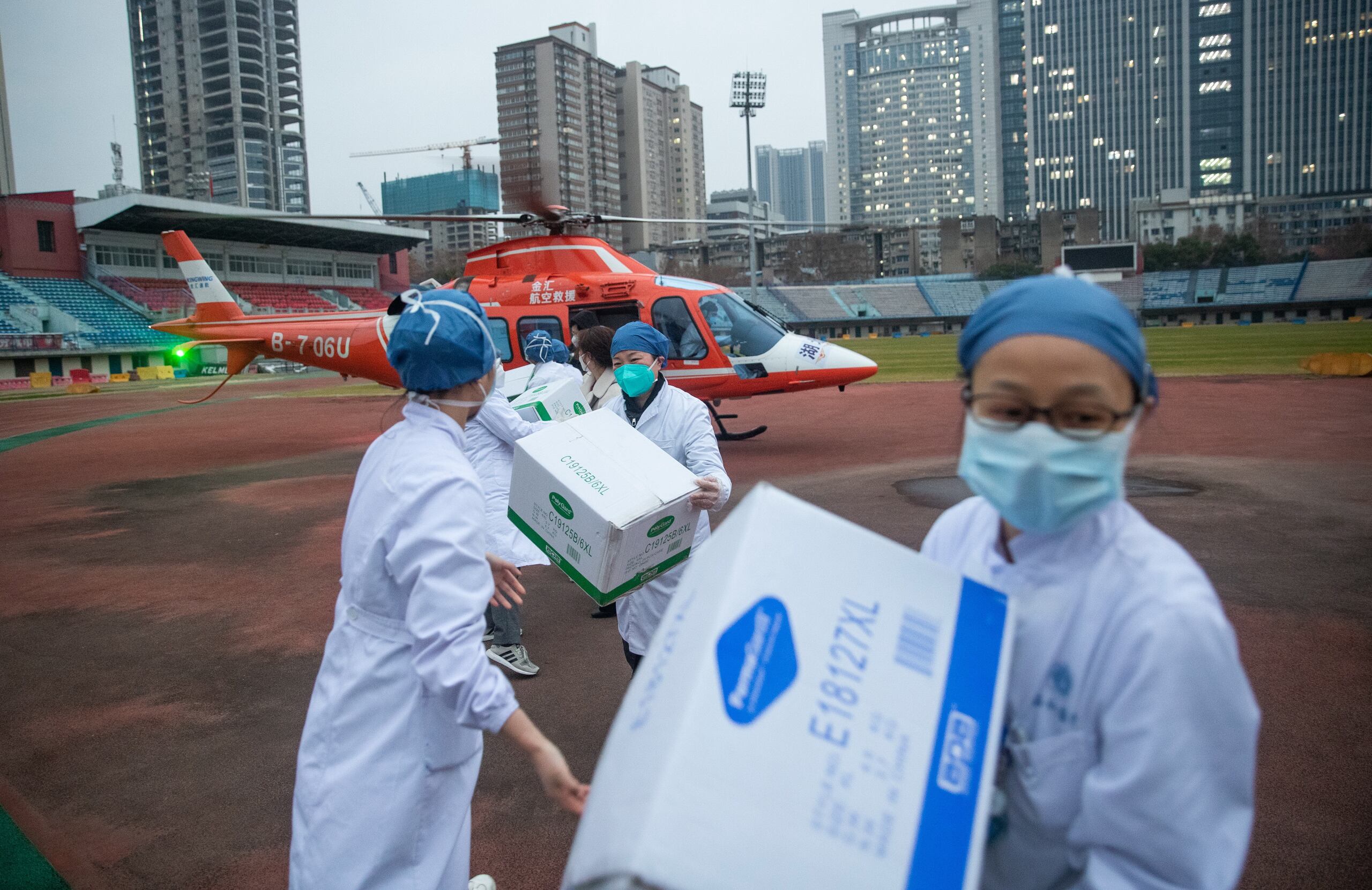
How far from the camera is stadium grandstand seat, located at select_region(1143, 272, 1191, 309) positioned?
64.3 metres

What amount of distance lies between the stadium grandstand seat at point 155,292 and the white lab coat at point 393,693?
54.9m

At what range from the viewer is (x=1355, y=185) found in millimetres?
121500

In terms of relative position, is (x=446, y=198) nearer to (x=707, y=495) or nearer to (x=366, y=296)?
(x=366, y=296)

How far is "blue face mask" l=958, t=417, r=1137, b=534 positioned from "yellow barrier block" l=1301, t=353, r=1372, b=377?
24.0 m

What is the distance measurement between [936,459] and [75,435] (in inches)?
774

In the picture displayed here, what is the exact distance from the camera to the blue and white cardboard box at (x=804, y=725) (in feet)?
3.44

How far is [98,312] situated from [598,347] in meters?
51.8

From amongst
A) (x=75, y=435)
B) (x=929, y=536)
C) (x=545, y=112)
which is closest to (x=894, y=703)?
(x=929, y=536)

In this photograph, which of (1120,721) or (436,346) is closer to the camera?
(1120,721)

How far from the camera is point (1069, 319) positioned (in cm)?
128

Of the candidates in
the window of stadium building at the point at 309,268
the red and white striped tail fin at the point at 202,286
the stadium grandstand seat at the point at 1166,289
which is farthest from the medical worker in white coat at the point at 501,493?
the stadium grandstand seat at the point at 1166,289

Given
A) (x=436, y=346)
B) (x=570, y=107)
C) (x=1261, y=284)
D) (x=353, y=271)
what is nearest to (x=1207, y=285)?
(x=1261, y=284)

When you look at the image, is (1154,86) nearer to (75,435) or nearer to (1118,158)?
(1118,158)

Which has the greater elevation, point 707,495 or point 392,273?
point 392,273
